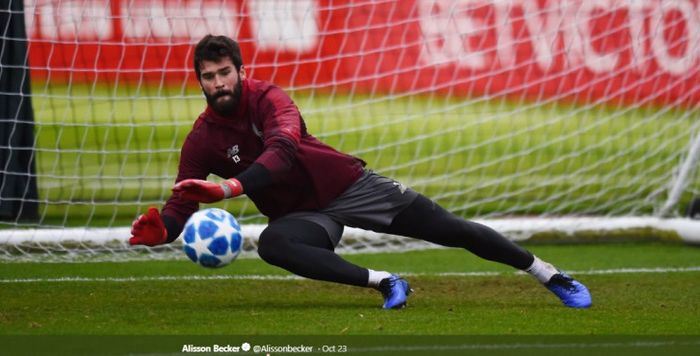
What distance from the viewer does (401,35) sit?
34.8ft

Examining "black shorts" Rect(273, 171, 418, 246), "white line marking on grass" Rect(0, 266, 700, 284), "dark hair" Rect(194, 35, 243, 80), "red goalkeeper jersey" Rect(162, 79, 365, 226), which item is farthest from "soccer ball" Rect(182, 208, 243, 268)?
"white line marking on grass" Rect(0, 266, 700, 284)

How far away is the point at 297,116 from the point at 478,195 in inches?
200

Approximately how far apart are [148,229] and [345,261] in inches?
37.8

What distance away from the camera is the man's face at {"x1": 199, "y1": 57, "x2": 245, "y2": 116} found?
5.73m

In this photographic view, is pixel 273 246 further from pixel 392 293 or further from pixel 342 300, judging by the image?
pixel 342 300

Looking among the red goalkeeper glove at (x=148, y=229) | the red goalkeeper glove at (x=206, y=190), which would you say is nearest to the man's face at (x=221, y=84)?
the red goalkeeper glove at (x=206, y=190)

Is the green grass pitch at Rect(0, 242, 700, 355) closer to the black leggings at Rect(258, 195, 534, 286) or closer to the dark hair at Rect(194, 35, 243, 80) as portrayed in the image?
the black leggings at Rect(258, 195, 534, 286)

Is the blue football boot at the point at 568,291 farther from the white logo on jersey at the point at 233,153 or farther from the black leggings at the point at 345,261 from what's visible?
the white logo on jersey at the point at 233,153

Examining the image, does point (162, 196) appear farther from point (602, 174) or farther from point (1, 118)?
point (602, 174)

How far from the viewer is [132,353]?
15.5 feet

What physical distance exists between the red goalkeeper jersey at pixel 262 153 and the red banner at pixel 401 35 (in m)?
2.57

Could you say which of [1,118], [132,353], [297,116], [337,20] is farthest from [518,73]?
[132,353]

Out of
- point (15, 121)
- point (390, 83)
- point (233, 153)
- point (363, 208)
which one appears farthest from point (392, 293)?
point (390, 83)

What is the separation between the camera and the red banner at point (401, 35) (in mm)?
8852
